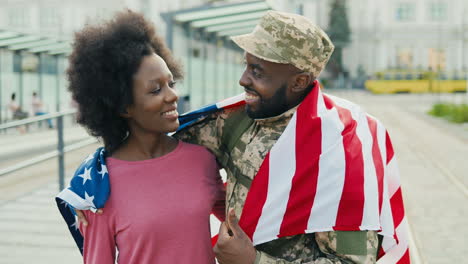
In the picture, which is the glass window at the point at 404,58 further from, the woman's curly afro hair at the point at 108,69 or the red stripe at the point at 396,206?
the woman's curly afro hair at the point at 108,69

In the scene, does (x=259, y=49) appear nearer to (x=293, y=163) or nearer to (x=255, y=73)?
(x=255, y=73)

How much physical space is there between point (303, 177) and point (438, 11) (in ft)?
200

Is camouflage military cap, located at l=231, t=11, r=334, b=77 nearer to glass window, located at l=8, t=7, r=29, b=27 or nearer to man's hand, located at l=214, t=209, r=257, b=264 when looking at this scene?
man's hand, located at l=214, t=209, r=257, b=264

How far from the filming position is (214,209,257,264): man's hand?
5.82 ft

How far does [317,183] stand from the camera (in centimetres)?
183

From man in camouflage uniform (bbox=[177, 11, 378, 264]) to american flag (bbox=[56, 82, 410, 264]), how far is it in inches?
1.7

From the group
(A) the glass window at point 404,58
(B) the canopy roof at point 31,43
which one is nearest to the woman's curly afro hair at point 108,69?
(B) the canopy roof at point 31,43

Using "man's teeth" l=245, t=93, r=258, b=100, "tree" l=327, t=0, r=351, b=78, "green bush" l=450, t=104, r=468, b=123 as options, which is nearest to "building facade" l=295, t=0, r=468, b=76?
"tree" l=327, t=0, r=351, b=78

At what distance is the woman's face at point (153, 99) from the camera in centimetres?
202

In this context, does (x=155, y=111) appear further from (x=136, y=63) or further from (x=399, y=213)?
(x=399, y=213)

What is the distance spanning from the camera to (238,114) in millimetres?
2145

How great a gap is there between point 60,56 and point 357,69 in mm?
45480

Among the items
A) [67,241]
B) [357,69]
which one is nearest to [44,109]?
[67,241]

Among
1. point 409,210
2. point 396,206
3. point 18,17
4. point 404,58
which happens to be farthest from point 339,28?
point 396,206
